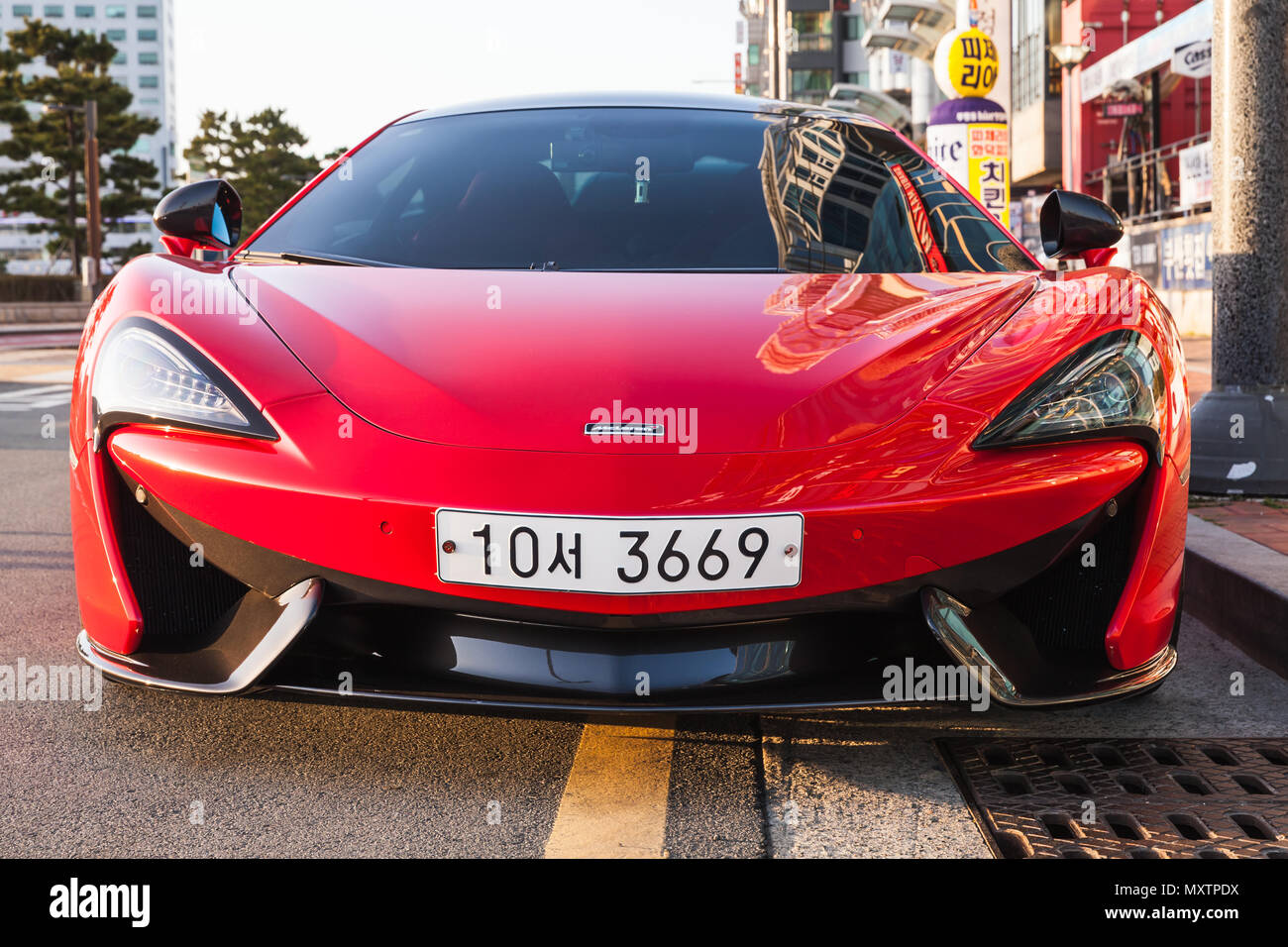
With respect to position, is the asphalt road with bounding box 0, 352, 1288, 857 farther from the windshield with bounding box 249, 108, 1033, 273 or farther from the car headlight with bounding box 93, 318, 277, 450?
the windshield with bounding box 249, 108, 1033, 273

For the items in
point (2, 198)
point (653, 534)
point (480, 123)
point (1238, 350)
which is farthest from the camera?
point (2, 198)

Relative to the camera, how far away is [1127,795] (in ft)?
7.80

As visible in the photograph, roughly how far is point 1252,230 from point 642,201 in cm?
308

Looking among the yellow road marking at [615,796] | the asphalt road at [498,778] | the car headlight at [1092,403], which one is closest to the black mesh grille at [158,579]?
the asphalt road at [498,778]

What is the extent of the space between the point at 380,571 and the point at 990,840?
3.47 feet

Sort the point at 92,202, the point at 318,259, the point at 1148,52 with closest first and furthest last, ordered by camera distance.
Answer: the point at 318,259
the point at 1148,52
the point at 92,202

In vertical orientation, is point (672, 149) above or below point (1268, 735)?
above

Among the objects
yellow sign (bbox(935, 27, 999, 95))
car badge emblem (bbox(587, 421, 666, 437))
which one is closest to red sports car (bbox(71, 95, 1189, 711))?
car badge emblem (bbox(587, 421, 666, 437))

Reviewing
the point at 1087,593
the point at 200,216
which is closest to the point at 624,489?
the point at 1087,593

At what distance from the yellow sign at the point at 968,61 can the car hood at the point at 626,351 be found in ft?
42.3

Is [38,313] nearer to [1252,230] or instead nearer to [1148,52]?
[1148,52]

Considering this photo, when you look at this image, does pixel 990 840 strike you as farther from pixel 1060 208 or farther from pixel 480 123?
pixel 480 123

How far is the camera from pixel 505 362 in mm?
2332
